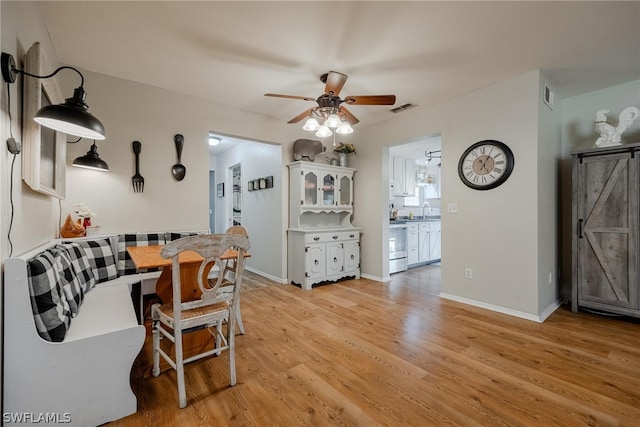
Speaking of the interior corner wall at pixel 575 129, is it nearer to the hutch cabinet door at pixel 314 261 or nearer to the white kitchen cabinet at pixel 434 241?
the white kitchen cabinet at pixel 434 241

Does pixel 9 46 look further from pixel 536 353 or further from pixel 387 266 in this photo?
pixel 387 266

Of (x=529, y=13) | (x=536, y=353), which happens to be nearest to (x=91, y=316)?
(x=536, y=353)

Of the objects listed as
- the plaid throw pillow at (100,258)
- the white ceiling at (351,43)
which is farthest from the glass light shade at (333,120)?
the plaid throw pillow at (100,258)

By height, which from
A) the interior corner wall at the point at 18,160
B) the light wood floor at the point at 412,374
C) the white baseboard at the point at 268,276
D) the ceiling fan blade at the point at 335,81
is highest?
the ceiling fan blade at the point at 335,81

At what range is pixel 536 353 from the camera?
2.16 metres

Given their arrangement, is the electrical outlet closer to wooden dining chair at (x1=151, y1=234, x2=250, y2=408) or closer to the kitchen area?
wooden dining chair at (x1=151, y1=234, x2=250, y2=408)

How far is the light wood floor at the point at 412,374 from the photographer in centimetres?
151

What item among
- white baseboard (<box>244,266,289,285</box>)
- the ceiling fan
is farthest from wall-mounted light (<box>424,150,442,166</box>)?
white baseboard (<box>244,266,289,285</box>)

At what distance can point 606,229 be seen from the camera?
286 centimetres

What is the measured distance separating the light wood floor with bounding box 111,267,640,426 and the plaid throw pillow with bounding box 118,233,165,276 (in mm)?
1024

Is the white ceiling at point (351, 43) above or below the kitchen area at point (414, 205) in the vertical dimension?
above

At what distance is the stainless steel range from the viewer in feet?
16.0

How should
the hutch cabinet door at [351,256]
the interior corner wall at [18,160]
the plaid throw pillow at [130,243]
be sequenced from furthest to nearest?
1. the hutch cabinet door at [351,256]
2. the plaid throw pillow at [130,243]
3. the interior corner wall at [18,160]

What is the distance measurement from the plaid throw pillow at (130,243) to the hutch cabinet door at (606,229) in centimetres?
447
